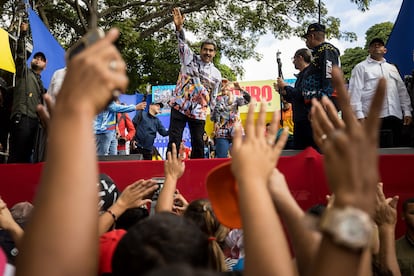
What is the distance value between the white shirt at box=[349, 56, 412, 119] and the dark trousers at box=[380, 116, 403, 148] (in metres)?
0.09

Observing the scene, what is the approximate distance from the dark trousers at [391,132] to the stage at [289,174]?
0.95 metres

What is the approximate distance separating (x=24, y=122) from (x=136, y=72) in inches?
387

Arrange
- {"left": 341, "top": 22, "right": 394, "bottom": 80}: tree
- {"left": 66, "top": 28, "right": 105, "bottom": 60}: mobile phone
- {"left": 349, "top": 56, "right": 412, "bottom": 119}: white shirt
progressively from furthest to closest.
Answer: {"left": 341, "top": 22, "right": 394, "bottom": 80}: tree, {"left": 349, "top": 56, "right": 412, "bottom": 119}: white shirt, {"left": 66, "top": 28, "right": 105, "bottom": 60}: mobile phone

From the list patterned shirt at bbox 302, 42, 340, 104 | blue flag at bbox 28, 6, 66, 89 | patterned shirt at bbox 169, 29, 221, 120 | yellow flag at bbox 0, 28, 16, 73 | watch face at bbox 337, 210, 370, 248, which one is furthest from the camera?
blue flag at bbox 28, 6, 66, 89

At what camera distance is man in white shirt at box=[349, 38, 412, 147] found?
4.75m

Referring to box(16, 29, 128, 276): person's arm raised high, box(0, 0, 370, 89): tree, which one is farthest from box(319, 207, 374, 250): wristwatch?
box(0, 0, 370, 89): tree

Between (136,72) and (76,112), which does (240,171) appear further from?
(136,72)

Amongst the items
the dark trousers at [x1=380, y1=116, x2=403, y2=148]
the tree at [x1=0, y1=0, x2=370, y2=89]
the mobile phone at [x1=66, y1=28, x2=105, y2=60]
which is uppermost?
the tree at [x1=0, y1=0, x2=370, y2=89]

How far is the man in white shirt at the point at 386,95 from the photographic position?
475 centimetres

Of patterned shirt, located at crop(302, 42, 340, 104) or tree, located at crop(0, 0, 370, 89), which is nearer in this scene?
patterned shirt, located at crop(302, 42, 340, 104)

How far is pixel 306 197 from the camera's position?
3.74 metres

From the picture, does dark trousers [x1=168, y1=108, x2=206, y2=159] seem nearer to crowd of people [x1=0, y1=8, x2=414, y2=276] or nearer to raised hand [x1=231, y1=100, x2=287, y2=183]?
crowd of people [x1=0, y1=8, x2=414, y2=276]

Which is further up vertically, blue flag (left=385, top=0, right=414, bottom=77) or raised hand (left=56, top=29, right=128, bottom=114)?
blue flag (left=385, top=0, right=414, bottom=77)

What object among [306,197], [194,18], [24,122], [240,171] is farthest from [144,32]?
[240,171]
